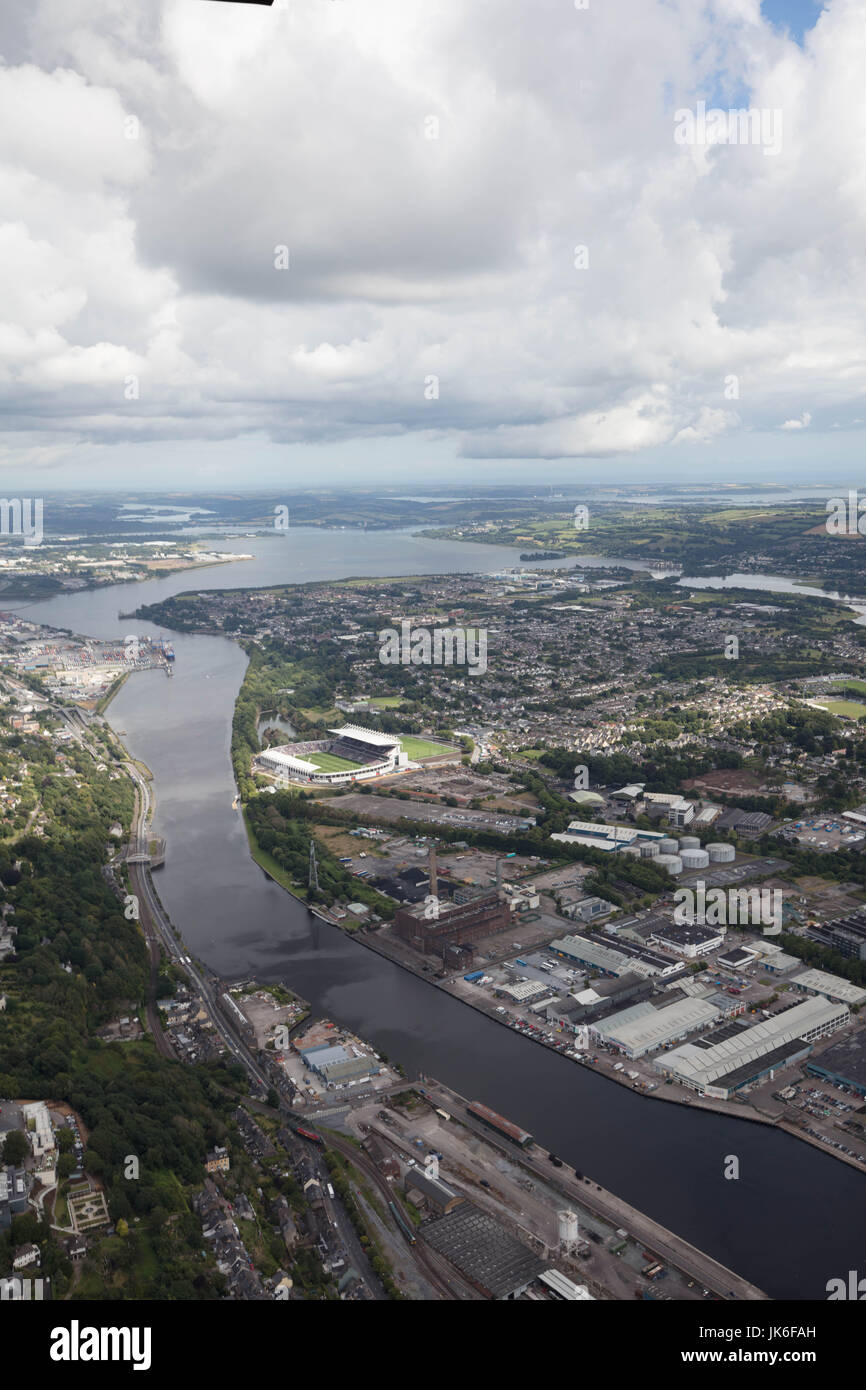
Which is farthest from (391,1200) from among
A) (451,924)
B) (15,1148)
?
(451,924)

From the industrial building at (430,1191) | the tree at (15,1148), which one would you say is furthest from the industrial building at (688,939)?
the tree at (15,1148)

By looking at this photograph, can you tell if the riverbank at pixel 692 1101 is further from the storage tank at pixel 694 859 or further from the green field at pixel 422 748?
the green field at pixel 422 748

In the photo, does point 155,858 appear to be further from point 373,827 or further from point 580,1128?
point 580,1128

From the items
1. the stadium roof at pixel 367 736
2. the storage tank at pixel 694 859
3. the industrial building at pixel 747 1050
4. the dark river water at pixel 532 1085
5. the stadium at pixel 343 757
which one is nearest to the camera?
the dark river water at pixel 532 1085

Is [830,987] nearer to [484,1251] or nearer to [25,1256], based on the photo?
[484,1251]

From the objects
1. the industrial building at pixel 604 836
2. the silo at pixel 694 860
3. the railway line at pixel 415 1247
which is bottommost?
the railway line at pixel 415 1247
